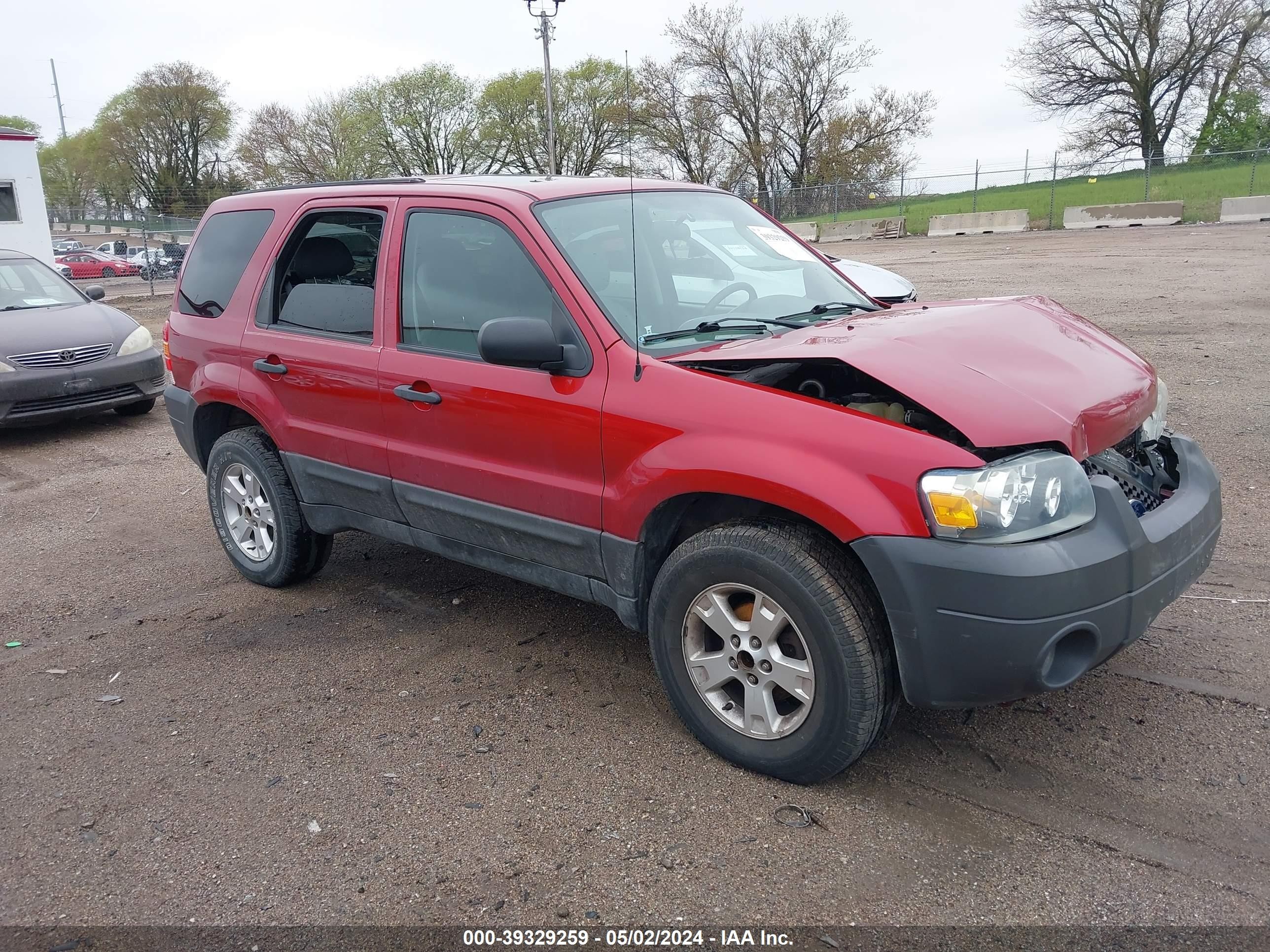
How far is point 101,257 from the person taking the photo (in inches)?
1548

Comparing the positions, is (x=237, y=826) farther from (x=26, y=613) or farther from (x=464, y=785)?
(x=26, y=613)

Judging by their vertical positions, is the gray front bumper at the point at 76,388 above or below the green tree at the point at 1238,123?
below

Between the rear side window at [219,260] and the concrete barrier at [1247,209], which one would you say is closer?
the rear side window at [219,260]

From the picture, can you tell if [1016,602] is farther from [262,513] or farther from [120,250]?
[120,250]

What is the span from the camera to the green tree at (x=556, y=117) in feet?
187

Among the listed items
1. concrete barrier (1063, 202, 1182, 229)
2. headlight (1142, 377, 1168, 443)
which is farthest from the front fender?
concrete barrier (1063, 202, 1182, 229)

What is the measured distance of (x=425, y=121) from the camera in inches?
2334

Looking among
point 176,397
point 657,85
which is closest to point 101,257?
point 657,85

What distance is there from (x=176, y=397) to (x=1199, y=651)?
5.03 meters

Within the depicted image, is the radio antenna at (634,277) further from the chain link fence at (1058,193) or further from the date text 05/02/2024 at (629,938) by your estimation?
the chain link fence at (1058,193)

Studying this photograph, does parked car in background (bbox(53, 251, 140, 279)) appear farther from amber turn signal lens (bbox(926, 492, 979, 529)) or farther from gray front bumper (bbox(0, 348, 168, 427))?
amber turn signal lens (bbox(926, 492, 979, 529))

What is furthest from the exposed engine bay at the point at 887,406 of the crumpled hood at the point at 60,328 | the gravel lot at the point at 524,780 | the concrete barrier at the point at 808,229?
the concrete barrier at the point at 808,229

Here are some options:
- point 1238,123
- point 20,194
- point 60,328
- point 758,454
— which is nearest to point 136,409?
point 60,328

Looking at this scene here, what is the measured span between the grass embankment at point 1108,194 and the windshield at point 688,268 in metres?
30.0
